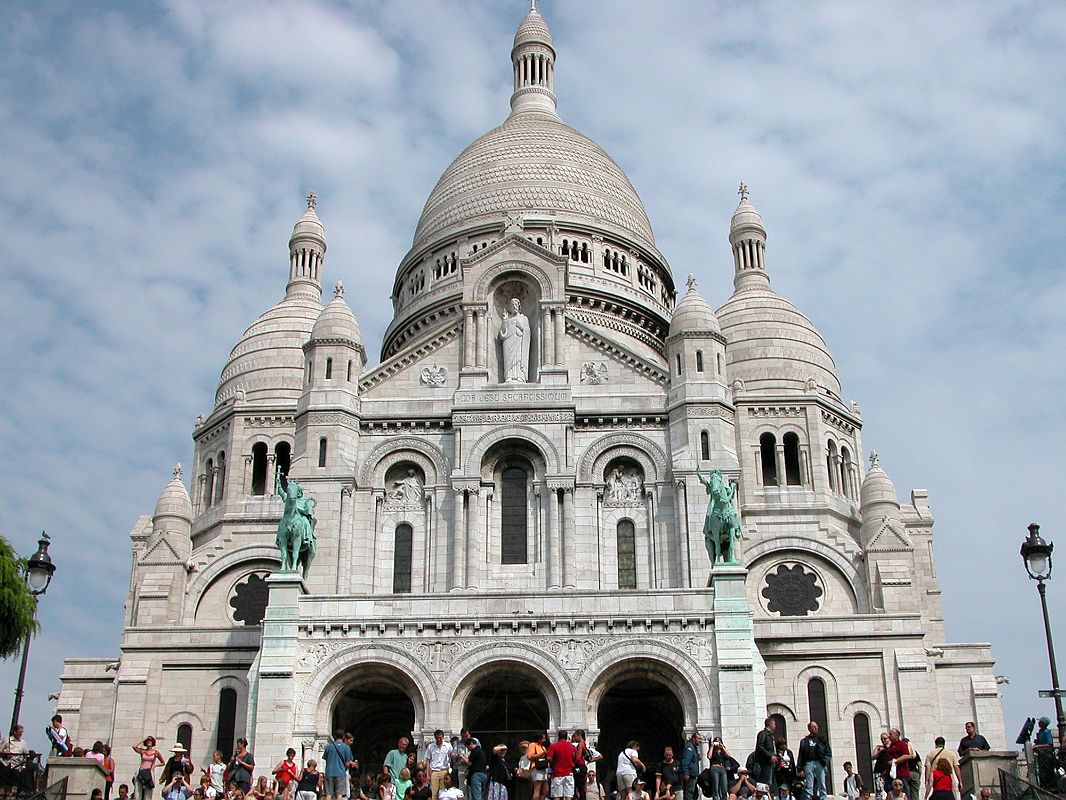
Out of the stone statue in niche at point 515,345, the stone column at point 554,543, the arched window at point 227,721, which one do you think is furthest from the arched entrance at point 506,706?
the stone statue in niche at point 515,345

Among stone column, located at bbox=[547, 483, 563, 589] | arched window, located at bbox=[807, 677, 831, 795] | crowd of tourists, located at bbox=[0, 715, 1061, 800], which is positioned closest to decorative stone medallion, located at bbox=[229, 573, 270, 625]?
stone column, located at bbox=[547, 483, 563, 589]

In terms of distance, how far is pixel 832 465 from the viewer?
56219 millimetres

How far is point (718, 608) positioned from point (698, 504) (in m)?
6.30

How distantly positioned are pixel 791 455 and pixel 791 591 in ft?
20.8

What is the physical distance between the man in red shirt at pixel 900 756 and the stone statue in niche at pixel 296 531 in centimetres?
1832

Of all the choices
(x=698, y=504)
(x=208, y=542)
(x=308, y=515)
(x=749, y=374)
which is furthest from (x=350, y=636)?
(x=749, y=374)

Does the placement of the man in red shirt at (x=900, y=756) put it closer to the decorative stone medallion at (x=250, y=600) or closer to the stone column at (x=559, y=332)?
the stone column at (x=559, y=332)

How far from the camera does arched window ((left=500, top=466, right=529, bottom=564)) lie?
1754 inches

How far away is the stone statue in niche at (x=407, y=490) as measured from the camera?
45.6 m

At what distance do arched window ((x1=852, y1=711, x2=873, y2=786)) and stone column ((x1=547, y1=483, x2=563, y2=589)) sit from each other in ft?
34.0

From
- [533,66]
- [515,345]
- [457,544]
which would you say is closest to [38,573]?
[457,544]

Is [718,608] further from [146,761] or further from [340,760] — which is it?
[146,761]

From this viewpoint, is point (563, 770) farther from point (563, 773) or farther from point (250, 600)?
point (250, 600)

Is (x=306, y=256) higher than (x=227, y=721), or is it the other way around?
(x=306, y=256)
